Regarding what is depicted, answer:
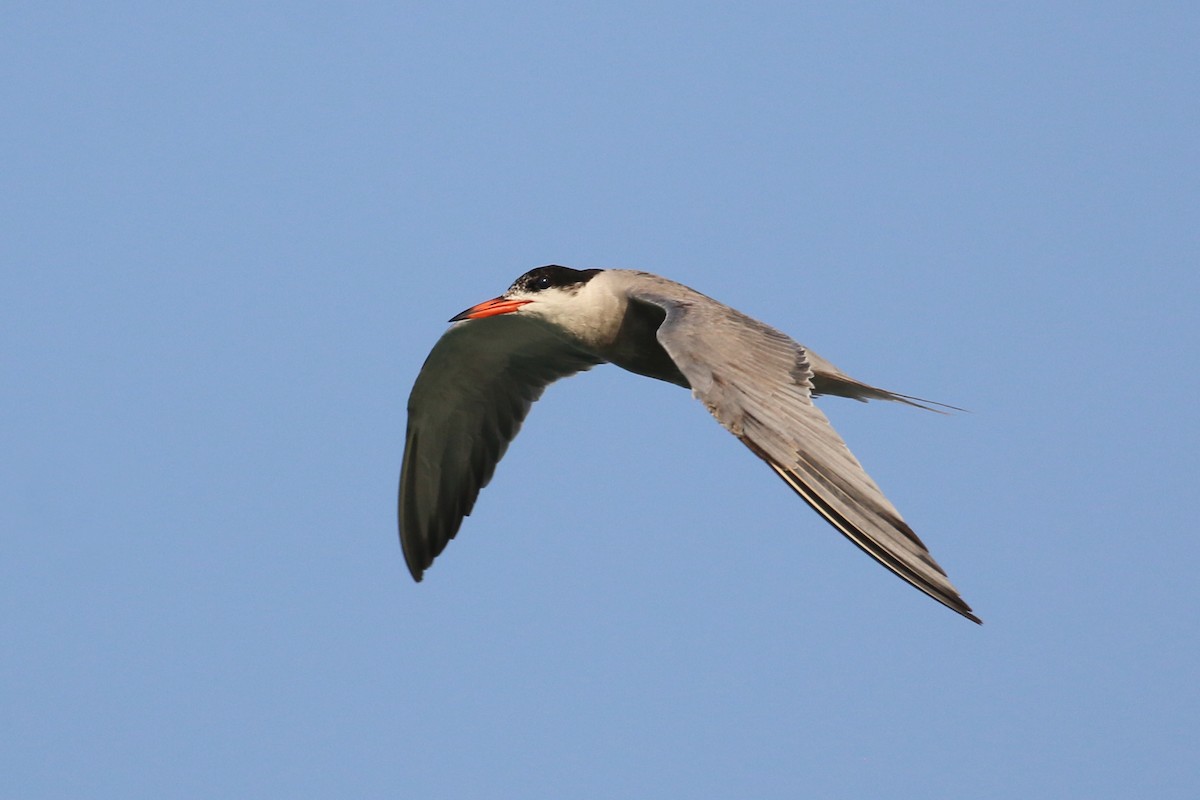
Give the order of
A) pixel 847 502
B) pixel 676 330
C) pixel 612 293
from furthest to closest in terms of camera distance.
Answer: pixel 612 293 → pixel 676 330 → pixel 847 502

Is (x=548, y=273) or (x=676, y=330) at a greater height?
(x=548, y=273)

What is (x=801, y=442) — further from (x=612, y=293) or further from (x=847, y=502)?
(x=612, y=293)

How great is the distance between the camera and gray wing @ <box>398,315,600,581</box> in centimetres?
1045

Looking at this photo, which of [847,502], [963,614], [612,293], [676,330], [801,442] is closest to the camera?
[963,614]

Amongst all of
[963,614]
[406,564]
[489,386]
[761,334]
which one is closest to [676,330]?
[761,334]

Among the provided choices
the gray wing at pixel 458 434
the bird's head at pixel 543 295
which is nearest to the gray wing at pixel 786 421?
the bird's head at pixel 543 295

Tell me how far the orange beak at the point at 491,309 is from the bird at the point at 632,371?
0.04 feet

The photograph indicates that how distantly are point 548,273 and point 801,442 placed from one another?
3.31 meters

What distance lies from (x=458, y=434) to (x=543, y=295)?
6.11 feet

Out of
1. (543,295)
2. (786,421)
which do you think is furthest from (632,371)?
(786,421)

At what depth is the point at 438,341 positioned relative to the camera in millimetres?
10023

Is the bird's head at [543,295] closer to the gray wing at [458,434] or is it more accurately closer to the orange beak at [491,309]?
the orange beak at [491,309]

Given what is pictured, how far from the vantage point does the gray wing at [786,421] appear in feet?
19.2

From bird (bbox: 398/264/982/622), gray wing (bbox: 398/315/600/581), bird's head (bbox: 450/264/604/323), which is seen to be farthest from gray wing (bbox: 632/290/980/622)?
gray wing (bbox: 398/315/600/581)
